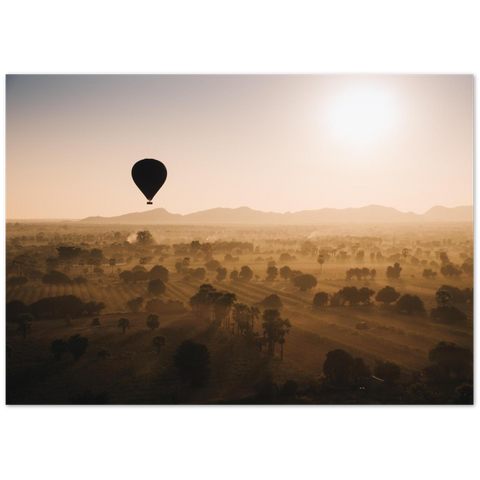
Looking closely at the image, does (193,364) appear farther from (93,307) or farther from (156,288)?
(156,288)

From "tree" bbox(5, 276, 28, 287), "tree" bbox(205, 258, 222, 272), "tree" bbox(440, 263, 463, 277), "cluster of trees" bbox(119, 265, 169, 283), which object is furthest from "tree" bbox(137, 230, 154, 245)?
"tree" bbox(440, 263, 463, 277)

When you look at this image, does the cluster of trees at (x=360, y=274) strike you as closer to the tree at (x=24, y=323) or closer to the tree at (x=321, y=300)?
the tree at (x=321, y=300)

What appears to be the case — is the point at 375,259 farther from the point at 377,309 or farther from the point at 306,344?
the point at 306,344

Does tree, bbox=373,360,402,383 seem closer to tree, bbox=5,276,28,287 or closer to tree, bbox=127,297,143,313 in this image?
tree, bbox=127,297,143,313

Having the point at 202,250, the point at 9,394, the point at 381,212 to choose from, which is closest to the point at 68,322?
the point at 9,394

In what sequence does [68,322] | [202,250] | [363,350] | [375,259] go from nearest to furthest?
[363,350], [68,322], [375,259], [202,250]

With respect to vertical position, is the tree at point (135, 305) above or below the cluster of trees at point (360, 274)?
below

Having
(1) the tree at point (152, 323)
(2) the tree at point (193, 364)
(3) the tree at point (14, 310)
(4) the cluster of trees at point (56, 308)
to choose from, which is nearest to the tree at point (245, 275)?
(4) the cluster of trees at point (56, 308)
